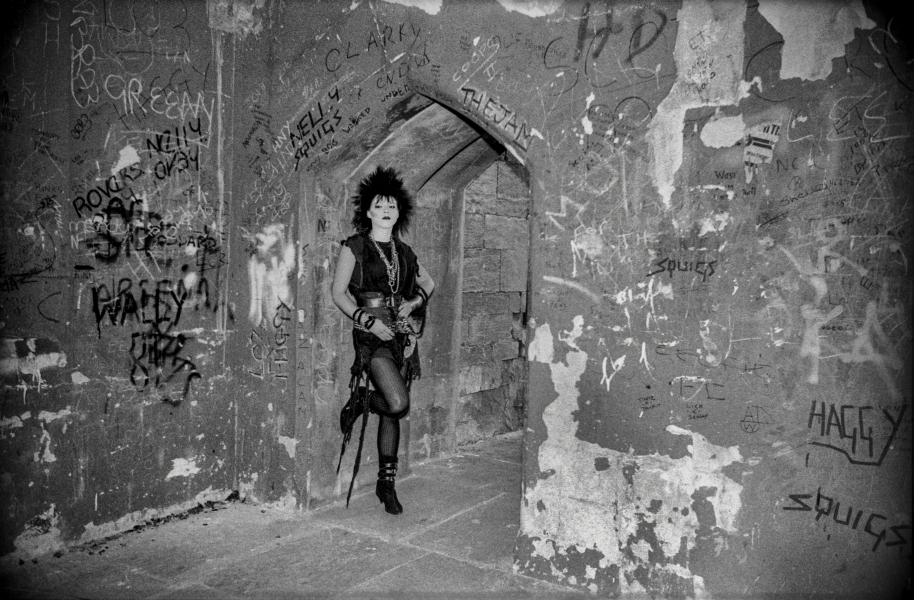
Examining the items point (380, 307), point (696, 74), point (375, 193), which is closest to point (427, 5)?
point (375, 193)

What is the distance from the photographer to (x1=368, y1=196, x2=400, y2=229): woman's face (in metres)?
5.14

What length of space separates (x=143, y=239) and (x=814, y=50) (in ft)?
12.5

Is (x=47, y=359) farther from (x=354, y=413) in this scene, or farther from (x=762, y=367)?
(x=762, y=367)

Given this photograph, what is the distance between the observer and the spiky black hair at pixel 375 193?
5.16m

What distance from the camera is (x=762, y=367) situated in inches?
138

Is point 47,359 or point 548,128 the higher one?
point 548,128

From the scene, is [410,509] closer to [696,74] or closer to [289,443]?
[289,443]

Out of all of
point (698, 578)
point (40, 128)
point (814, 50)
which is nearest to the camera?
point (814, 50)

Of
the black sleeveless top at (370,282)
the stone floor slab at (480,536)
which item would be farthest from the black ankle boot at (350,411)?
the stone floor slab at (480,536)

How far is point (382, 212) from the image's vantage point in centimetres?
514

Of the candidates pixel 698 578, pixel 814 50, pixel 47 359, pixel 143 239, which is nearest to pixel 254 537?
pixel 47 359

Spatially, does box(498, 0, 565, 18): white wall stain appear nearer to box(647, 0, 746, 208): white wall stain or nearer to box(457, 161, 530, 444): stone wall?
box(647, 0, 746, 208): white wall stain

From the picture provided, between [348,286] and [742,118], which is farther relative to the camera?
[348,286]

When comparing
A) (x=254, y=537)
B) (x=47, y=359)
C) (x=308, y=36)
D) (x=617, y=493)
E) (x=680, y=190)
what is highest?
(x=308, y=36)
